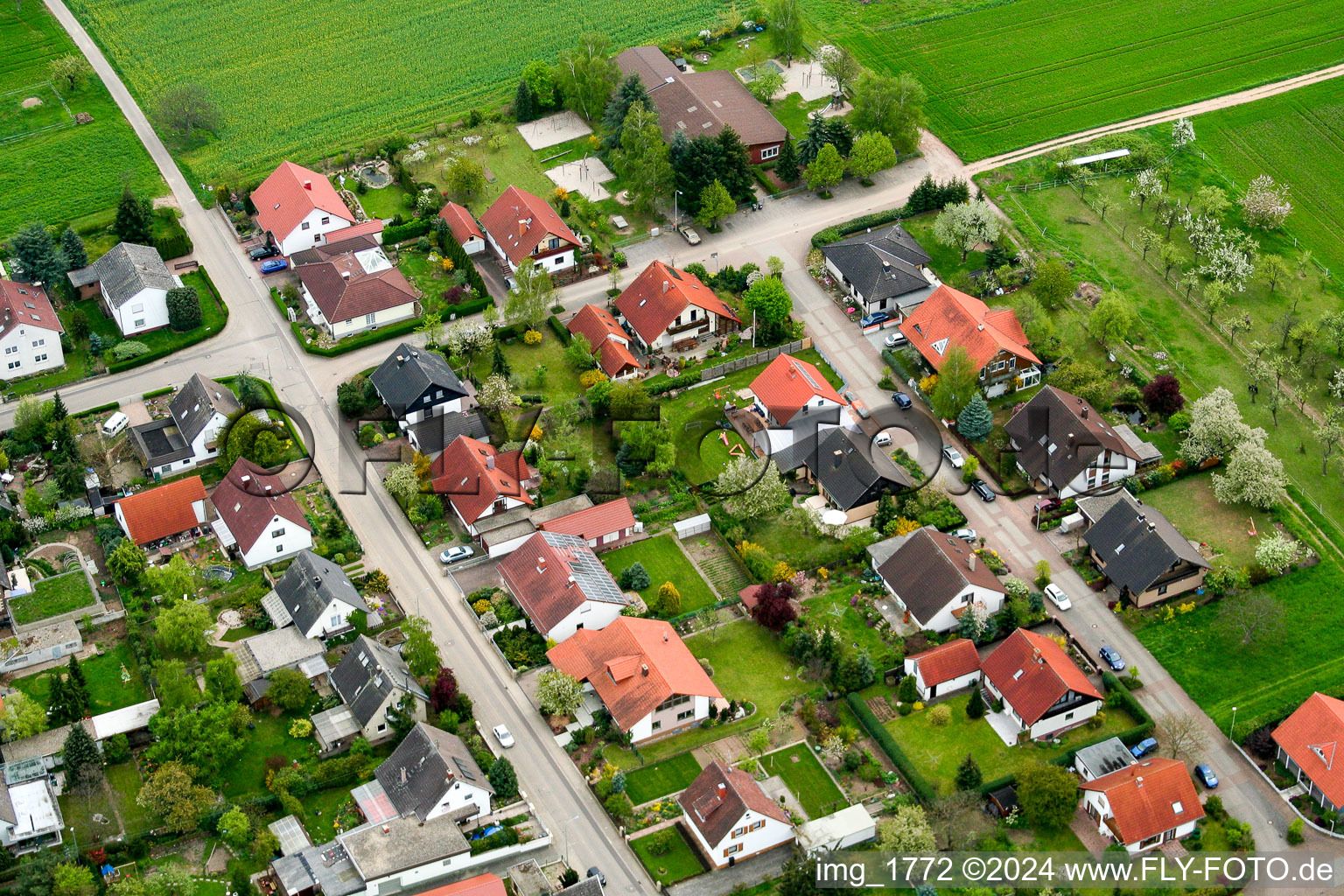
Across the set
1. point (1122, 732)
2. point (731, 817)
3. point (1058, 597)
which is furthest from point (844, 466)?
point (731, 817)

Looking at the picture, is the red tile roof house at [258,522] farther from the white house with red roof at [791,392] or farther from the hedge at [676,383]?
the white house with red roof at [791,392]

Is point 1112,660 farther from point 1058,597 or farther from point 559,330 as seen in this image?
point 559,330

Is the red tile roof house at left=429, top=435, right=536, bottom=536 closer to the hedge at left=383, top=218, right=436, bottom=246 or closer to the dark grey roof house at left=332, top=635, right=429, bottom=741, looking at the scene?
the dark grey roof house at left=332, top=635, right=429, bottom=741

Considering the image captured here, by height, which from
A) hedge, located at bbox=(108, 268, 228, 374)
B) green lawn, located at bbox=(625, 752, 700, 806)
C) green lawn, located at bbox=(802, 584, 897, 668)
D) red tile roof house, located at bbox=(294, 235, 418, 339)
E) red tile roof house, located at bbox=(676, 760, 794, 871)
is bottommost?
red tile roof house, located at bbox=(676, 760, 794, 871)

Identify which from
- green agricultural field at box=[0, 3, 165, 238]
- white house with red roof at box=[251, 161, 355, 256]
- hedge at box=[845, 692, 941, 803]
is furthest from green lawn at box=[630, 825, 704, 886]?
green agricultural field at box=[0, 3, 165, 238]

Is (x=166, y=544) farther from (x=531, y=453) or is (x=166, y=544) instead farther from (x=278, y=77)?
(x=278, y=77)
